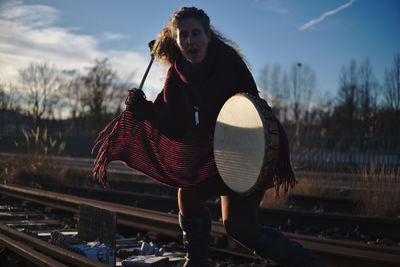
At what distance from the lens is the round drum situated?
205cm

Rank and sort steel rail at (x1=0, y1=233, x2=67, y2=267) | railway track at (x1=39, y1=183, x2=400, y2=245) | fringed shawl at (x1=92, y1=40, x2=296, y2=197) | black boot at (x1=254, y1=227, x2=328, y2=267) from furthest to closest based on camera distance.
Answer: railway track at (x1=39, y1=183, x2=400, y2=245) → steel rail at (x1=0, y1=233, x2=67, y2=267) → fringed shawl at (x1=92, y1=40, x2=296, y2=197) → black boot at (x1=254, y1=227, x2=328, y2=267)

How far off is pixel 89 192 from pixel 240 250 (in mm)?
5197

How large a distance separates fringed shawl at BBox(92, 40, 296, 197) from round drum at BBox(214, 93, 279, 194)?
0.20 metres

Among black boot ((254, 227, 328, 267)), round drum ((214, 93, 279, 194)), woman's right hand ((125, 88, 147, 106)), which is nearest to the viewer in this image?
round drum ((214, 93, 279, 194))

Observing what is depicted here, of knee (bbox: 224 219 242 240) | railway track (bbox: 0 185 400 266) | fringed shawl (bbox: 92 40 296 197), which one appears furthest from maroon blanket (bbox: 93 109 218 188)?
railway track (bbox: 0 185 400 266)

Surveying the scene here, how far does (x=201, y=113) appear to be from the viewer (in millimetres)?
2664

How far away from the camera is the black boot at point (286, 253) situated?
2227mm

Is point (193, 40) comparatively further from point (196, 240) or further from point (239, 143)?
point (196, 240)

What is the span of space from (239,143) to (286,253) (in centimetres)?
65

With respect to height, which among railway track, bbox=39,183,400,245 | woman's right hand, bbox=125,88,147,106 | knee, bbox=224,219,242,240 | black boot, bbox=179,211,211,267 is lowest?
railway track, bbox=39,183,400,245

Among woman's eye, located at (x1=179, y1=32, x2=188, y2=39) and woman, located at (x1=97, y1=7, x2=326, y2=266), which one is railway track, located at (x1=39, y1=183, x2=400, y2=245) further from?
woman's eye, located at (x1=179, y1=32, x2=188, y2=39)

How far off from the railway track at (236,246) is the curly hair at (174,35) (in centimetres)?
160

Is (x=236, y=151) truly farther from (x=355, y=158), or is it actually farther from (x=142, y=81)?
(x=355, y=158)

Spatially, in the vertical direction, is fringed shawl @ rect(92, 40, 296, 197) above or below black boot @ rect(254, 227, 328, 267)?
above
